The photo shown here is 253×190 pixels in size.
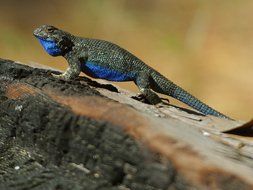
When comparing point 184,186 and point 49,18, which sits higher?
point 49,18

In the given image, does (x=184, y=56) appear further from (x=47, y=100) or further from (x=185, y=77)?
(x=47, y=100)

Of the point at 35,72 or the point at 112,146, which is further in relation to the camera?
the point at 35,72

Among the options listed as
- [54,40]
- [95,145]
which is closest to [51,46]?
[54,40]

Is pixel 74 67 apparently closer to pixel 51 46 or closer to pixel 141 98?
pixel 51 46

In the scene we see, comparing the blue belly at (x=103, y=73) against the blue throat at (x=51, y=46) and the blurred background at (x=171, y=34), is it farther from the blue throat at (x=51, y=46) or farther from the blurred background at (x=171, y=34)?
the blurred background at (x=171, y=34)

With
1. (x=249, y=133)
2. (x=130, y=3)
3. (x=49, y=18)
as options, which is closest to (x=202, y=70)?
(x=130, y=3)

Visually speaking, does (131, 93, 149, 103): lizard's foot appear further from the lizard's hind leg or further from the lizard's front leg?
the lizard's front leg

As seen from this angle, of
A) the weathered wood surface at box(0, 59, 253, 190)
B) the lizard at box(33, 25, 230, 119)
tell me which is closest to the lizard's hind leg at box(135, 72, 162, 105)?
the lizard at box(33, 25, 230, 119)
